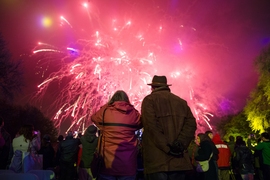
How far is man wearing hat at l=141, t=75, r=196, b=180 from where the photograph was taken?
11.3ft

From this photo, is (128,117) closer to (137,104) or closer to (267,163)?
(267,163)

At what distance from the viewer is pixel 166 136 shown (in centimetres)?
358

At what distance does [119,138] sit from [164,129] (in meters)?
0.65

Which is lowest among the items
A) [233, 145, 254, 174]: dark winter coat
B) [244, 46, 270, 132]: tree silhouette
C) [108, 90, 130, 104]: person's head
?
[233, 145, 254, 174]: dark winter coat

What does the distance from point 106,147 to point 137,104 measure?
23.3m

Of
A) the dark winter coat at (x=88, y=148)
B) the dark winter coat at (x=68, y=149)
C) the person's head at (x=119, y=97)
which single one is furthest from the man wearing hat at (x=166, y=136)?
the dark winter coat at (x=68, y=149)

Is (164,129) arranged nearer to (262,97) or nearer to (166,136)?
(166,136)

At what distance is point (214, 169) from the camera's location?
7.29 meters

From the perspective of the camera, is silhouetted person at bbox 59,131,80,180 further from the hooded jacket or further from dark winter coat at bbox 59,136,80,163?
the hooded jacket

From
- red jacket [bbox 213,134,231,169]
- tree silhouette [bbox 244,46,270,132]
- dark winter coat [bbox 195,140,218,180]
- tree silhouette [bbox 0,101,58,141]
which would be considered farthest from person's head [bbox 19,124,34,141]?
tree silhouette [bbox 0,101,58,141]

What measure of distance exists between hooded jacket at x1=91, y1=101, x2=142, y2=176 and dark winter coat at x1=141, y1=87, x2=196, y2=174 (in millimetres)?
253

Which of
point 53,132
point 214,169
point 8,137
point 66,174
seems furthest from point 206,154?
point 53,132

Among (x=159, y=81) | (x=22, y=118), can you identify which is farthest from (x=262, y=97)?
(x=22, y=118)

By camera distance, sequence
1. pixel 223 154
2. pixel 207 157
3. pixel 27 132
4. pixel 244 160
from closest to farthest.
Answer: pixel 27 132 < pixel 207 157 < pixel 223 154 < pixel 244 160
